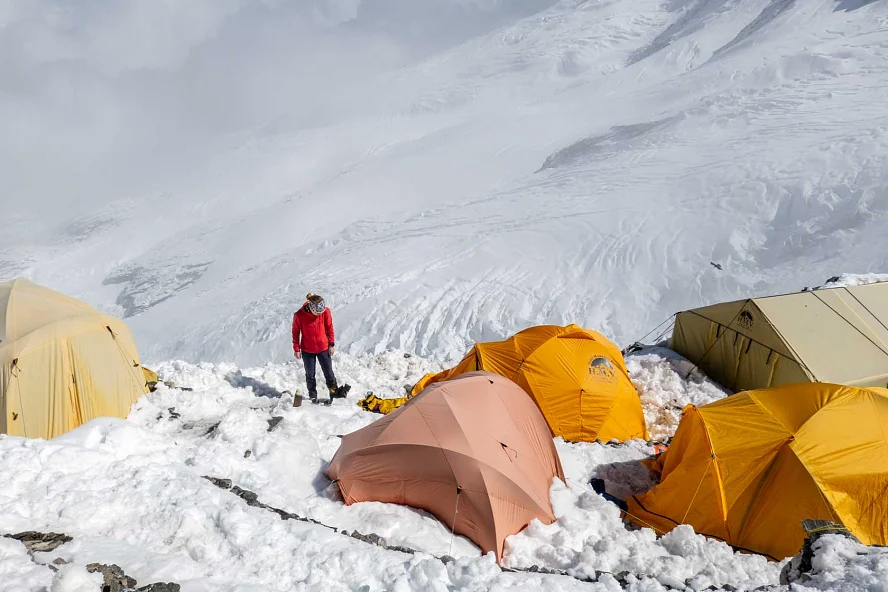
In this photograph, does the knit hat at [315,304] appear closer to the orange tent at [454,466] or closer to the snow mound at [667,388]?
the orange tent at [454,466]

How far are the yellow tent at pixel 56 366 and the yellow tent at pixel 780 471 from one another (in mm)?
7121

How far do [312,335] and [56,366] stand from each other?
3.43 meters

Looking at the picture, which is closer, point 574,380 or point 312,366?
point 574,380

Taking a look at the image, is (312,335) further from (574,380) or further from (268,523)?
(268,523)

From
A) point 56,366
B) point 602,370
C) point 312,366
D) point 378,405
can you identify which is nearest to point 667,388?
point 602,370

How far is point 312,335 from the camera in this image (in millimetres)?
8586

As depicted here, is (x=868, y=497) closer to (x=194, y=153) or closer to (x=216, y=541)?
(x=216, y=541)

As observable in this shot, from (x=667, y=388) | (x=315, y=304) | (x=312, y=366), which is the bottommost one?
(x=667, y=388)

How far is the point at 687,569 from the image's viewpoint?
183 inches

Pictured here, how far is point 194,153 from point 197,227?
3237 inches

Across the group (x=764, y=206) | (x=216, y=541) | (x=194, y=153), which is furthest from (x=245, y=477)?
(x=194, y=153)

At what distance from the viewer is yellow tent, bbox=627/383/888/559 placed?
200 inches

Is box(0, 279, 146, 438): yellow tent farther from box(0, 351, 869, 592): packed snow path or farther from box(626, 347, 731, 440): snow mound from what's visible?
box(626, 347, 731, 440): snow mound

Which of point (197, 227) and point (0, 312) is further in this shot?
point (197, 227)
